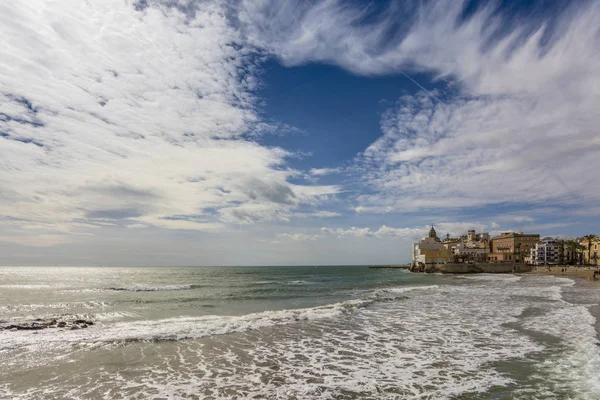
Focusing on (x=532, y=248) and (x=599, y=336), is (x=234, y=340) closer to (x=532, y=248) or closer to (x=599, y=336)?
(x=599, y=336)

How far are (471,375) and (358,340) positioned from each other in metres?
5.37

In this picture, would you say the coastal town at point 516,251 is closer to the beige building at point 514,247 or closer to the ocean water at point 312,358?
the beige building at point 514,247

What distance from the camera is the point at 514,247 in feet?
417

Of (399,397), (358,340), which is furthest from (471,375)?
(358,340)

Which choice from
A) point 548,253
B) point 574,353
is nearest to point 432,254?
point 548,253

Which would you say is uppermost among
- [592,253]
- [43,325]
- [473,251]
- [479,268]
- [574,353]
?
[574,353]

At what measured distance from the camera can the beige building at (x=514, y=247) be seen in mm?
126675

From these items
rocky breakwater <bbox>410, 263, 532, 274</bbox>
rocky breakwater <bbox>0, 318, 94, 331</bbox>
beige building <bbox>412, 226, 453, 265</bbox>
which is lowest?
rocky breakwater <bbox>410, 263, 532, 274</bbox>

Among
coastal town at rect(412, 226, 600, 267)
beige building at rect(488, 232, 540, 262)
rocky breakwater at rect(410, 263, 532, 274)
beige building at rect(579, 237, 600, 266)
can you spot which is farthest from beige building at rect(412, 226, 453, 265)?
beige building at rect(579, 237, 600, 266)

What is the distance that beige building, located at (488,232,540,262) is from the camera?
126675 millimetres

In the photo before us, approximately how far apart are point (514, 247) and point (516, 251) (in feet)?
5.19

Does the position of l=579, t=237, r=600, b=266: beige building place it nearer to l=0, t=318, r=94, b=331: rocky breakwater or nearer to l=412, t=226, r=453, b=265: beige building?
l=412, t=226, r=453, b=265: beige building

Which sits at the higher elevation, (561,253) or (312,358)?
(312,358)

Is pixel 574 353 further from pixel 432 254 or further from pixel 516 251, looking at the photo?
pixel 516 251
